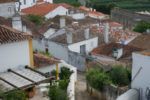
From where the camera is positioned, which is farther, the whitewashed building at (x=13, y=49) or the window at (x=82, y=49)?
the window at (x=82, y=49)

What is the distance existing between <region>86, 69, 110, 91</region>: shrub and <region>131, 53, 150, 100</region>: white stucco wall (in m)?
3.29

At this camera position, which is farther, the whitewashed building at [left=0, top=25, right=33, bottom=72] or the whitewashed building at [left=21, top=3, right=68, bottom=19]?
the whitewashed building at [left=21, top=3, right=68, bottom=19]

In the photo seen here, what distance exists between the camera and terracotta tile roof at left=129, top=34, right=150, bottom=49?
119 feet

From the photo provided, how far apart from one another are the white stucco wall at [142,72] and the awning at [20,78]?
552 cm

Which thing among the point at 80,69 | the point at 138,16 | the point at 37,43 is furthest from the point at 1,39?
the point at 138,16

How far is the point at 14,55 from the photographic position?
18516 millimetres

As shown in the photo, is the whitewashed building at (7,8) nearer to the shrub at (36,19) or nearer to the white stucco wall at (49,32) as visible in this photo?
the shrub at (36,19)

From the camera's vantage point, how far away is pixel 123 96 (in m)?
20.6

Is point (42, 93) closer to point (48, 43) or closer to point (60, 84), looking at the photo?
point (60, 84)

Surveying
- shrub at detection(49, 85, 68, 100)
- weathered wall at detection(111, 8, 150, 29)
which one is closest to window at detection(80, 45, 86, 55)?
shrub at detection(49, 85, 68, 100)

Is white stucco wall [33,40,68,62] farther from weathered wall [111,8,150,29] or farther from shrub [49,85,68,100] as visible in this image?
weathered wall [111,8,150,29]

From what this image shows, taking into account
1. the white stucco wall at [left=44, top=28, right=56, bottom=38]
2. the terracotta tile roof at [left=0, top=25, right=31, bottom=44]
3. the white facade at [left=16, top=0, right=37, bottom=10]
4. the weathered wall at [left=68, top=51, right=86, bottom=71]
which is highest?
the terracotta tile roof at [left=0, top=25, right=31, bottom=44]

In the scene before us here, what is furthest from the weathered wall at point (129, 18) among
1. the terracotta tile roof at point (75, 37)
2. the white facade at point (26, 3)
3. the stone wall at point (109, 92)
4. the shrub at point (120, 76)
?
the shrub at point (120, 76)

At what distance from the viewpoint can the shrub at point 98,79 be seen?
81.7ft
